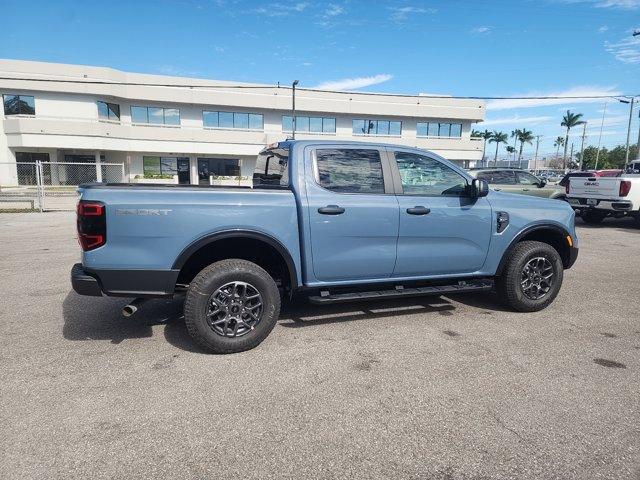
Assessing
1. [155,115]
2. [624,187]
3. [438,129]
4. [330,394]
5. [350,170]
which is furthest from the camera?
[438,129]

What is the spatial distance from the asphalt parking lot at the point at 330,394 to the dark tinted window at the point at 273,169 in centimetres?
154

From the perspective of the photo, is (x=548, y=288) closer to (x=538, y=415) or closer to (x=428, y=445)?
(x=538, y=415)

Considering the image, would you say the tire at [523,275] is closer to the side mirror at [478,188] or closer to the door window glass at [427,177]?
the side mirror at [478,188]

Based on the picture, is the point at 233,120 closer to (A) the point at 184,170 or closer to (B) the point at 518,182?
(A) the point at 184,170

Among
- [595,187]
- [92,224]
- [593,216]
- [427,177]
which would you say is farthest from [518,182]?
[92,224]

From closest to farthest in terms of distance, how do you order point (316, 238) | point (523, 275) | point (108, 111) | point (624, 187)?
point (316, 238) < point (523, 275) < point (624, 187) < point (108, 111)

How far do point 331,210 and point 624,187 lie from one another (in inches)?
451

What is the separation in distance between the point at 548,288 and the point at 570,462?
9.92ft

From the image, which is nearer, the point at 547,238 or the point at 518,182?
the point at 547,238

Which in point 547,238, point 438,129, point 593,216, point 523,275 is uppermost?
point 438,129

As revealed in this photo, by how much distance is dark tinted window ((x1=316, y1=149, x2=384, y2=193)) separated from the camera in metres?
4.15

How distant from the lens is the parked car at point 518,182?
44.5 ft

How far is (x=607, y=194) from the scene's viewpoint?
1212 centimetres

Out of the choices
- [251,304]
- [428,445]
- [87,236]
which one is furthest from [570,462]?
[87,236]
